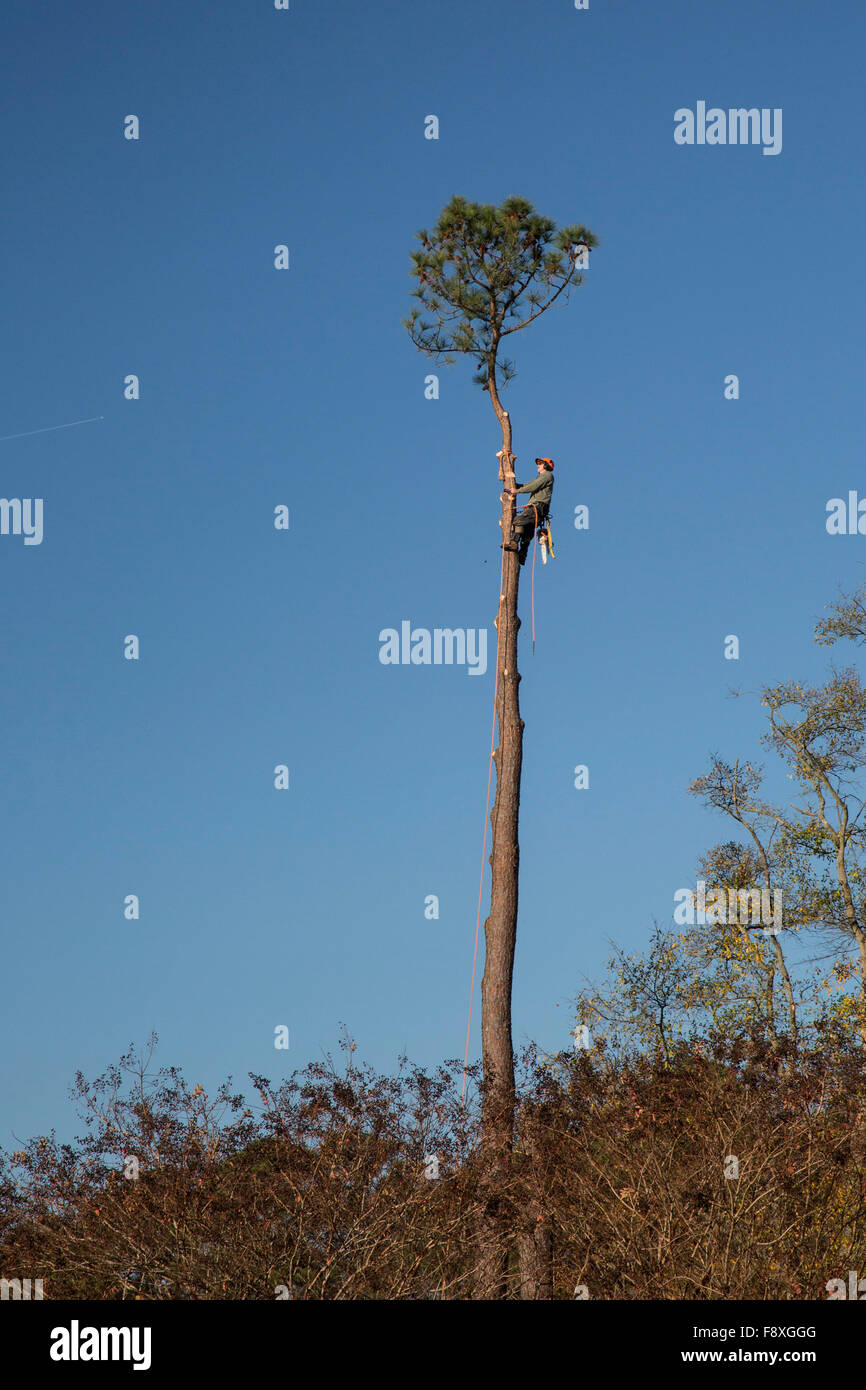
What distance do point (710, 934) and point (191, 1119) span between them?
52.0 ft

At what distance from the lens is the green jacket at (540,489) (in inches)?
601

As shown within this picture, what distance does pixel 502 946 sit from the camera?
45.3 feet

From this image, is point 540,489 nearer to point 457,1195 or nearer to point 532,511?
point 532,511

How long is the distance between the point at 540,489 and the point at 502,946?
17.5 ft

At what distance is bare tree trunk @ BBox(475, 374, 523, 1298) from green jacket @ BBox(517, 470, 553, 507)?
0.94 feet

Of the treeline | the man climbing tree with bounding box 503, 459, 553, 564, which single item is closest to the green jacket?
the man climbing tree with bounding box 503, 459, 553, 564

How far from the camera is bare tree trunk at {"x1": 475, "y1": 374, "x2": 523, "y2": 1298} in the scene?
34.0 feet

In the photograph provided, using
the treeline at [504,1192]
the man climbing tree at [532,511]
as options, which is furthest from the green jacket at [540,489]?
the treeline at [504,1192]

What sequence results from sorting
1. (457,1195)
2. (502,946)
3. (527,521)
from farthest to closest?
(527,521) < (502,946) < (457,1195)

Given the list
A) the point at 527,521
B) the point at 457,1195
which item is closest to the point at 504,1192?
the point at 457,1195

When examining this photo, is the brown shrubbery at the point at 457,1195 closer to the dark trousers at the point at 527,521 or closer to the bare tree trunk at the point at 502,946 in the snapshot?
the bare tree trunk at the point at 502,946
